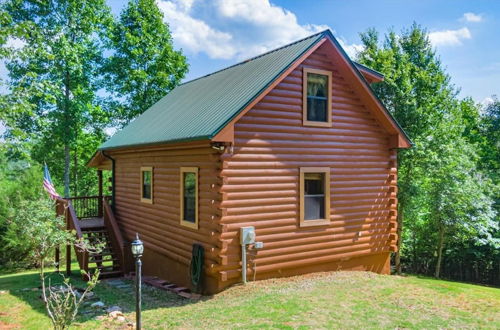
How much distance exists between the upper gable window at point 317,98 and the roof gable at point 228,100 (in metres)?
0.71

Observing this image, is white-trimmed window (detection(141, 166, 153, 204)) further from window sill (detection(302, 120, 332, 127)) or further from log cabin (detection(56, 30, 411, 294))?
window sill (detection(302, 120, 332, 127))

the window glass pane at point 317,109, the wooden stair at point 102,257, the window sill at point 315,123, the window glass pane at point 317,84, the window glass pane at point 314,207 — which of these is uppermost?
the window glass pane at point 317,84

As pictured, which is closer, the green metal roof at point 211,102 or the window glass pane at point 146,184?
the green metal roof at point 211,102

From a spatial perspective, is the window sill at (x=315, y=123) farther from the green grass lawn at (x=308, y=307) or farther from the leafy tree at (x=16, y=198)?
the leafy tree at (x=16, y=198)

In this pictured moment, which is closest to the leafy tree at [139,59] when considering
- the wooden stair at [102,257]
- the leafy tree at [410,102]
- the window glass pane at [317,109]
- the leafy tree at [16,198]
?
the leafy tree at [16,198]

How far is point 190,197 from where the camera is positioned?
36.6ft

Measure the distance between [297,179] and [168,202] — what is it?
4330 millimetres

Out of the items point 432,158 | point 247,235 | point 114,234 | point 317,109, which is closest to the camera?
point 247,235

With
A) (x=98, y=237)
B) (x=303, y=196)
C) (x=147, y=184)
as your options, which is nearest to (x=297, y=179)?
(x=303, y=196)

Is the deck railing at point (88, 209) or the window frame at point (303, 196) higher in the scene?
the window frame at point (303, 196)

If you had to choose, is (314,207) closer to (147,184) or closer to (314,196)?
(314,196)

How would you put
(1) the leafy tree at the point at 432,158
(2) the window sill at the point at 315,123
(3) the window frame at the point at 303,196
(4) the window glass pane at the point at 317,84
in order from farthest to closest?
(1) the leafy tree at the point at 432,158
(4) the window glass pane at the point at 317,84
(2) the window sill at the point at 315,123
(3) the window frame at the point at 303,196

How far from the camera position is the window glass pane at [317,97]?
11.4 meters

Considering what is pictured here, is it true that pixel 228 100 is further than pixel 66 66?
No
